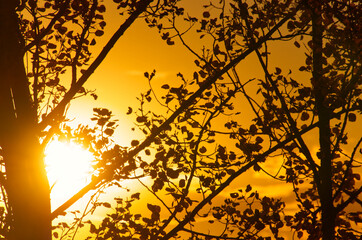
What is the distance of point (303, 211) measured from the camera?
11.5 m

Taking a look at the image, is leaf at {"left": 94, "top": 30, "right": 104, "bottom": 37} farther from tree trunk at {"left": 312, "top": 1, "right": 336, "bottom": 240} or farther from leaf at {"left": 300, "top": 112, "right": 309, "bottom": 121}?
leaf at {"left": 300, "top": 112, "right": 309, "bottom": 121}

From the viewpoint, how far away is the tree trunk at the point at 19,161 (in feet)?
20.6

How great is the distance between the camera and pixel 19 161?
252 inches

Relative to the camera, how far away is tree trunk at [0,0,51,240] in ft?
20.6

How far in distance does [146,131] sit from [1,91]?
15.7ft

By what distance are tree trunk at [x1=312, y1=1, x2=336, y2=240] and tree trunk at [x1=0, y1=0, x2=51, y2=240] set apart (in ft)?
20.3

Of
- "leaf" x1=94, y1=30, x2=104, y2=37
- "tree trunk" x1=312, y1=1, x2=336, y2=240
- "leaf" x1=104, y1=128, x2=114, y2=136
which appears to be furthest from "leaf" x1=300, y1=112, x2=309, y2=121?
"leaf" x1=94, y1=30, x2=104, y2=37

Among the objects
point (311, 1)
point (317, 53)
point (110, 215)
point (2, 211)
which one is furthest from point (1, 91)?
point (317, 53)

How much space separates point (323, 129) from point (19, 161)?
7308mm

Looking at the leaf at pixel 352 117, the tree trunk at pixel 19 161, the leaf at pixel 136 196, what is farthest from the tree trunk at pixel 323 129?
the tree trunk at pixel 19 161

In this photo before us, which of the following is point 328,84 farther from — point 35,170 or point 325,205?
point 35,170

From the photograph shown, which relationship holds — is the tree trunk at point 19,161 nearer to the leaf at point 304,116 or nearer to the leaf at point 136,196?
the leaf at point 136,196

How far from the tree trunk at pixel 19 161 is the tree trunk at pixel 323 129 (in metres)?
6.17

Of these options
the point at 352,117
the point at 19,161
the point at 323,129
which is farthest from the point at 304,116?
the point at 19,161
